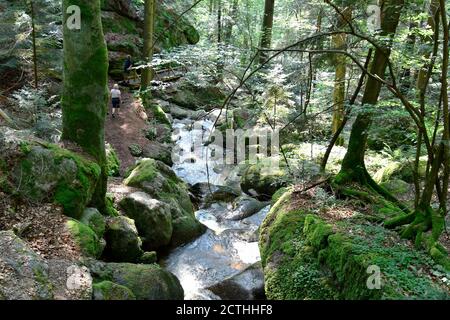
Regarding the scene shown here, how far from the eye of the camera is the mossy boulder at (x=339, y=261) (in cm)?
479

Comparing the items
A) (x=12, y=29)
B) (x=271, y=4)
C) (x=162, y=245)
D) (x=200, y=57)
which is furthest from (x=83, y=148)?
(x=271, y=4)

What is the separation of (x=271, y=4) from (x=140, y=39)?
30.9 ft

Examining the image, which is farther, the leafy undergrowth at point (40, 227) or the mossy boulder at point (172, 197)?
the mossy boulder at point (172, 197)

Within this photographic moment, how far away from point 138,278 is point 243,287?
238 centimetres

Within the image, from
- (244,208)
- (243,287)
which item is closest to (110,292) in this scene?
(243,287)

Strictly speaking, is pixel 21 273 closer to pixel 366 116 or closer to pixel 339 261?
pixel 339 261

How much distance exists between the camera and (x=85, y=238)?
662cm

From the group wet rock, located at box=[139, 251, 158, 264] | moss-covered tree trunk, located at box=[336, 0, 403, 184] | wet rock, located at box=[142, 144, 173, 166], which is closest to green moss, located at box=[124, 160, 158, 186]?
wet rock, located at box=[139, 251, 158, 264]

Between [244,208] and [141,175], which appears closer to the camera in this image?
[141,175]

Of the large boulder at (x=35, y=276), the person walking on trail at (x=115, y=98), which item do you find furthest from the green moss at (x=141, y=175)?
the person walking on trail at (x=115, y=98)

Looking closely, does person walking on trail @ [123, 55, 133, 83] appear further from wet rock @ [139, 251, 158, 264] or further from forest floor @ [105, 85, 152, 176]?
wet rock @ [139, 251, 158, 264]

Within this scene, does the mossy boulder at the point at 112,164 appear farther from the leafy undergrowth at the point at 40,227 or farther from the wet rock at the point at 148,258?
the leafy undergrowth at the point at 40,227

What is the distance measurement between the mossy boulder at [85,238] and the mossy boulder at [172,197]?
10.00ft

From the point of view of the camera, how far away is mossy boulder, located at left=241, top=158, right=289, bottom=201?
45.0ft
